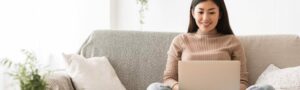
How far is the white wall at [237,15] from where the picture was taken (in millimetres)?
2797

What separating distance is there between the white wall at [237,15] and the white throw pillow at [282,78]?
0.76 meters

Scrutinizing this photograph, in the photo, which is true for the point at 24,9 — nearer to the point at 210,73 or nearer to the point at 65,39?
the point at 65,39

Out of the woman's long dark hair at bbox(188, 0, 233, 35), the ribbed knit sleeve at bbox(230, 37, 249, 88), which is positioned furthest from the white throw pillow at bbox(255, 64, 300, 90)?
the woman's long dark hair at bbox(188, 0, 233, 35)

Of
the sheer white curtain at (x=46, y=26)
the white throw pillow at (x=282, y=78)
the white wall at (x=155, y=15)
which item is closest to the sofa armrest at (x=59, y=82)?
the sheer white curtain at (x=46, y=26)

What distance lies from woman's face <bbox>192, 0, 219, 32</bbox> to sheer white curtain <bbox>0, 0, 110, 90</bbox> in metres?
0.93

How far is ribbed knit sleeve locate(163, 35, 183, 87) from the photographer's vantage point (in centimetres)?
212

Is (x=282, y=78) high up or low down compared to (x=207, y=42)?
down

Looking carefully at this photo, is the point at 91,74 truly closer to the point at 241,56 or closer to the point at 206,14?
the point at 206,14

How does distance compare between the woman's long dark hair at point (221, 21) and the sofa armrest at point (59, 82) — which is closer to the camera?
the sofa armrest at point (59, 82)

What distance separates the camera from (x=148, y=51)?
2.37 metres

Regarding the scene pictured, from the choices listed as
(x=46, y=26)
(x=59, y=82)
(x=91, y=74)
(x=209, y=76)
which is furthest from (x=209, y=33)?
(x=46, y=26)

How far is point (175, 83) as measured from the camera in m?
2.05

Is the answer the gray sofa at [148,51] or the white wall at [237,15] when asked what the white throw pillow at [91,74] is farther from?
the white wall at [237,15]

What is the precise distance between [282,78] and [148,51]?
2.39 ft
